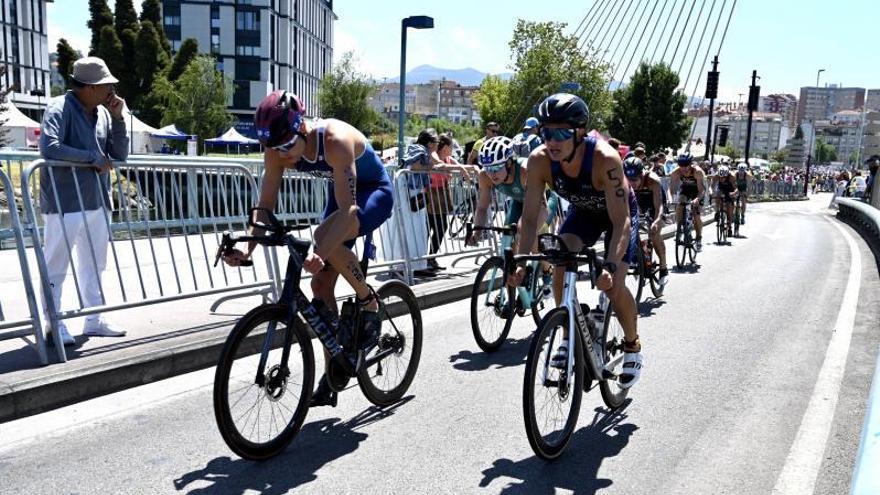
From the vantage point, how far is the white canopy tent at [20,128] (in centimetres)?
3204

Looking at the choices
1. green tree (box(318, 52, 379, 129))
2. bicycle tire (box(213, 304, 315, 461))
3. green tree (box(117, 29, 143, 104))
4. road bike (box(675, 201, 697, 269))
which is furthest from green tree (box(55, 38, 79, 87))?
bicycle tire (box(213, 304, 315, 461))

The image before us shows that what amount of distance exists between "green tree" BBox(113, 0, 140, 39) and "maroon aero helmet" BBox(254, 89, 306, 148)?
238ft

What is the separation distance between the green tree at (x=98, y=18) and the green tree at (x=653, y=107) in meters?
48.4

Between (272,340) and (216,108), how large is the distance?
61.5 meters

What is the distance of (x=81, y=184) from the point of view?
5.75 meters

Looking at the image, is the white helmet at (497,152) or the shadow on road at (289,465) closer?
the shadow on road at (289,465)

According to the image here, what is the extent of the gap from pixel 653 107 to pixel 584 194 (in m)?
73.4

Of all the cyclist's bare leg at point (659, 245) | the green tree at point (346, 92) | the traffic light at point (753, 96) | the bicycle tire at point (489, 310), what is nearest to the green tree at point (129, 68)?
the green tree at point (346, 92)

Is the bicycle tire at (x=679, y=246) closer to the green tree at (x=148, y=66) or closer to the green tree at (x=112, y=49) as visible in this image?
the green tree at (x=148, y=66)

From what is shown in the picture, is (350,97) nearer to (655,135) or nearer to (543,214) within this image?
(655,135)

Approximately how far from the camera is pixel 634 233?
582 cm

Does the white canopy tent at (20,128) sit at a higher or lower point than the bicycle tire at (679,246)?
higher

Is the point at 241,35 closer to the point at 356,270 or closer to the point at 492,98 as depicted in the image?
the point at 492,98

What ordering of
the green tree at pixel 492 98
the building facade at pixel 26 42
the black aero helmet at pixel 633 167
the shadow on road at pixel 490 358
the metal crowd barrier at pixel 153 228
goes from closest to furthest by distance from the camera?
1. the metal crowd barrier at pixel 153 228
2. the shadow on road at pixel 490 358
3. the black aero helmet at pixel 633 167
4. the green tree at pixel 492 98
5. the building facade at pixel 26 42
